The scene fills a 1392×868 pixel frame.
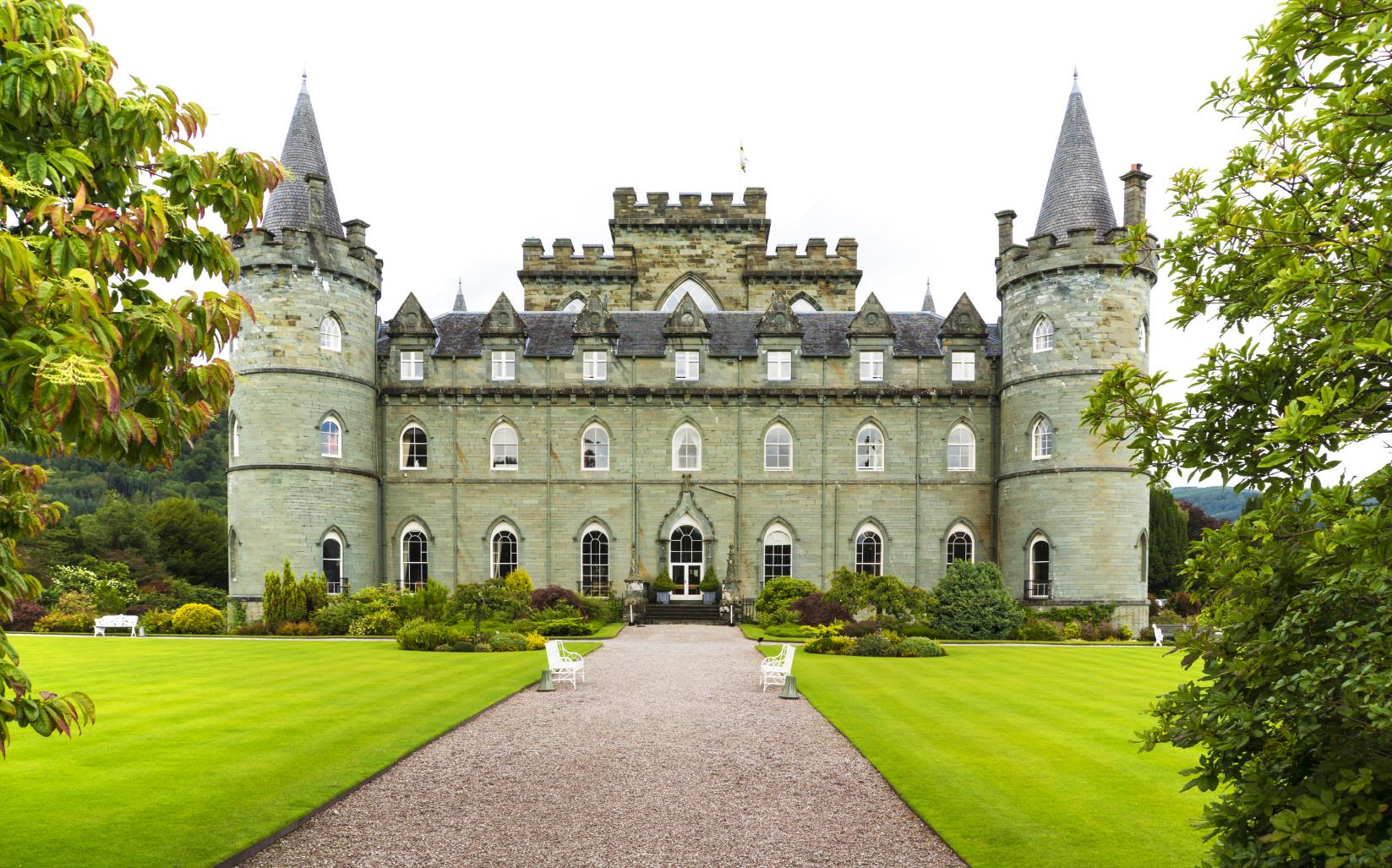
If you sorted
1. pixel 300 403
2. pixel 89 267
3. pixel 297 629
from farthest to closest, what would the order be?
pixel 300 403, pixel 297 629, pixel 89 267

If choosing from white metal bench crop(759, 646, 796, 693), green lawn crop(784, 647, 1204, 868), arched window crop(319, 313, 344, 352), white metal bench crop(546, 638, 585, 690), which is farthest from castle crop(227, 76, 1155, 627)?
white metal bench crop(759, 646, 796, 693)

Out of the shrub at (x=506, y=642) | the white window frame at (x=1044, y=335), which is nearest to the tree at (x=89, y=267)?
the shrub at (x=506, y=642)

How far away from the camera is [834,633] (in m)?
25.9

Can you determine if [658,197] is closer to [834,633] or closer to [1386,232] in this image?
[834,633]

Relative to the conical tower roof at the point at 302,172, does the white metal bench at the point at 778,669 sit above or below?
below

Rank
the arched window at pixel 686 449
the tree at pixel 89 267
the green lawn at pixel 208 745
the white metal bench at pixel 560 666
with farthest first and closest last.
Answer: the arched window at pixel 686 449 < the white metal bench at pixel 560 666 < the green lawn at pixel 208 745 < the tree at pixel 89 267

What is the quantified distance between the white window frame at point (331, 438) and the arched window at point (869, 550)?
2097cm

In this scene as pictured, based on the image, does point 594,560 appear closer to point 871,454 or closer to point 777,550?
point 777,550

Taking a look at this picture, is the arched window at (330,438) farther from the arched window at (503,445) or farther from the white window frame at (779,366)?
the white window frame at (779,366)

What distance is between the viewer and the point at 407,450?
127 ft

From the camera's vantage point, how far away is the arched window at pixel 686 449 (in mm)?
38656

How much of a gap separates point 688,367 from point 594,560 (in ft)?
29.4

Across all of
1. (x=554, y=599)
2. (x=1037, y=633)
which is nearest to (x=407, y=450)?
(x=554, y=599)

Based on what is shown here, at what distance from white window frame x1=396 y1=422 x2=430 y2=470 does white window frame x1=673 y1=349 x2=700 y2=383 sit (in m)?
10.8
